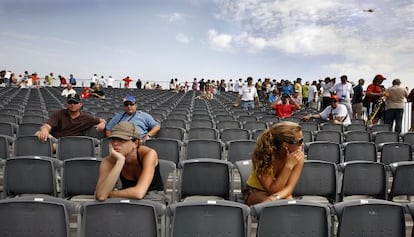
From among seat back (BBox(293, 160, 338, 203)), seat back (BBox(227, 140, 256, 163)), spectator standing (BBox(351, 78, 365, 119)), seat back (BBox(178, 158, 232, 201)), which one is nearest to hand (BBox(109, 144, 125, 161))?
seat back (BBox(178, 158, 232, 201))

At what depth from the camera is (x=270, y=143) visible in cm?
409

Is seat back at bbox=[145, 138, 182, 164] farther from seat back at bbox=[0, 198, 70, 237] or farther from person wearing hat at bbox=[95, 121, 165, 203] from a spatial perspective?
seat back at bbox=[0, 198, 70, 237]

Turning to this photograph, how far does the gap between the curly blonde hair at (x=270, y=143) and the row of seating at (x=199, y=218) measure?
77 centimetres

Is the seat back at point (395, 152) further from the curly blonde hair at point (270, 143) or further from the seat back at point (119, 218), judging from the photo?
the seat back at point (119, 218)

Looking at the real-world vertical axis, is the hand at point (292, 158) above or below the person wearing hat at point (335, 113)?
below

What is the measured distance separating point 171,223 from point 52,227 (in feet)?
3.05

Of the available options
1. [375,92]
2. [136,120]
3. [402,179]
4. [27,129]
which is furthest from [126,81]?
[402,179]

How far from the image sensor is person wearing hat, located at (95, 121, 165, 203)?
3922 millimetres

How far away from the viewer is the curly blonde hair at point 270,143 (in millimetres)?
4055

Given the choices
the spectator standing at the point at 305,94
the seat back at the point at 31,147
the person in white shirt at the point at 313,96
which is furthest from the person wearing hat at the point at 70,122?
the spectator standing at the point at 305,94

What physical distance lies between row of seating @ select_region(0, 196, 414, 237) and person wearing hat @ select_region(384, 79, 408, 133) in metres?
9.01

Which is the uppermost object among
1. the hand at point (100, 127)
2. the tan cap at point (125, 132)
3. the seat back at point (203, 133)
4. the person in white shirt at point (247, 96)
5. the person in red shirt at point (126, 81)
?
the person in red shirt at point (126, 81)

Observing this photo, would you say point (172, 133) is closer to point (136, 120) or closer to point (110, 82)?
point (136, 120)

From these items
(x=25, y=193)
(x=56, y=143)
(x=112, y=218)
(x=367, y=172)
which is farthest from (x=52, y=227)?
(x=56, y=143)
